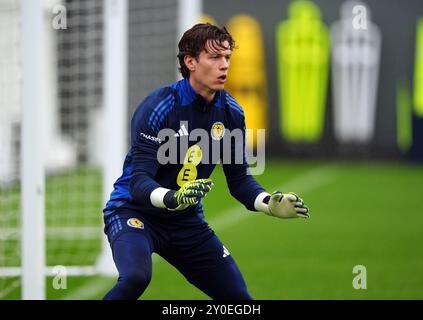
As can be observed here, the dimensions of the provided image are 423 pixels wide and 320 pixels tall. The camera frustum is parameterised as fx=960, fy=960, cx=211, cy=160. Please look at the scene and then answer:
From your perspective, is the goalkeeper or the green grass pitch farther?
the green grass pitch

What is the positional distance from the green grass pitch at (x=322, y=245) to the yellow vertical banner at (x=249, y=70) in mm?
5550

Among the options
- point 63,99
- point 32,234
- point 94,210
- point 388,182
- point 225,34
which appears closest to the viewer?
point 225,34

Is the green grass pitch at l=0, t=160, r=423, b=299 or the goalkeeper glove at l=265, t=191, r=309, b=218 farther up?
the goalkeeper glove at l=265, t=191, r=309, b=218

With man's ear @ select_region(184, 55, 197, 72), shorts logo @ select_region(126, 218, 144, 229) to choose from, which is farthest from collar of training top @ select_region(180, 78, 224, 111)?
shorts logo @ select_region(126, 218, 144, 229)

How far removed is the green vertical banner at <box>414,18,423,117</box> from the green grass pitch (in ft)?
15.4

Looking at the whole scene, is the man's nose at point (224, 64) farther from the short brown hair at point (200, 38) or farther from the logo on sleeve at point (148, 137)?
the logo on sleeve at point (148, 137)

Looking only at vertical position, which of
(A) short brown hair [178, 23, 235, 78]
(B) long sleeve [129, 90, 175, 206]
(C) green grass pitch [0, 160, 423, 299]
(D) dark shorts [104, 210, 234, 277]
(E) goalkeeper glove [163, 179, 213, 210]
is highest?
(A) short brown hair [178, 23, 235, 78]

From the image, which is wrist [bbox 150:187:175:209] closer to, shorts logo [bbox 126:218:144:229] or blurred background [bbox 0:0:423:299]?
shorts logo [bbox 126:218:144:229]

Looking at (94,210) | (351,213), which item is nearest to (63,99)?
(94,210)

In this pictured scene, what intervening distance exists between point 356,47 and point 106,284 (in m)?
18.7

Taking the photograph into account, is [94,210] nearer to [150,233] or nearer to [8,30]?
[8,30]

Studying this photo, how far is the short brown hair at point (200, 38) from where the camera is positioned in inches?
229

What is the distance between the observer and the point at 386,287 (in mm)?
9039

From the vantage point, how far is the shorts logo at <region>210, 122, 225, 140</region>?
6020 millimetres
